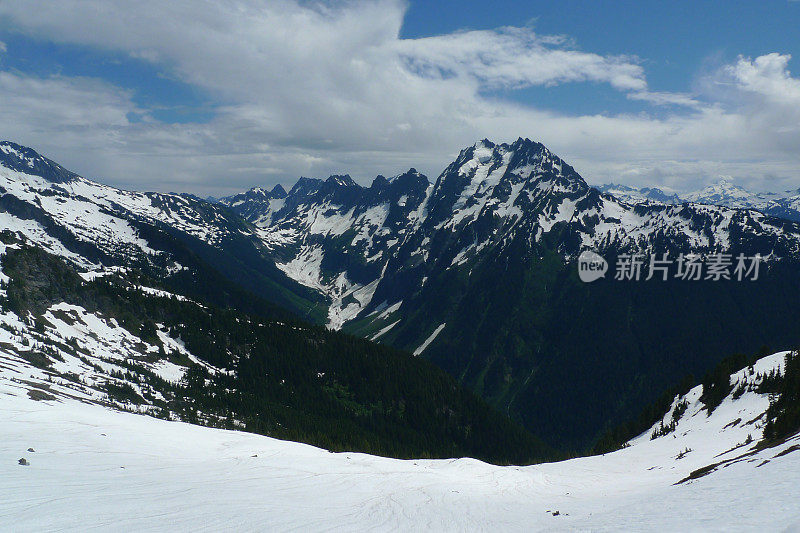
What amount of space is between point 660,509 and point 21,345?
127 m

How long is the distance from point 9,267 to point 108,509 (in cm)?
17369

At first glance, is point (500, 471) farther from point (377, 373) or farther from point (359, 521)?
point (377, 373)

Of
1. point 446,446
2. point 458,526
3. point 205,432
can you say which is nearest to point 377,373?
point 446,446

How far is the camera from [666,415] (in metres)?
87.6

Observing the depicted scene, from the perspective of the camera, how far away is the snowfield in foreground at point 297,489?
17.8m

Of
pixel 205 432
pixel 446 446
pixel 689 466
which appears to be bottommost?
pixel 446 446

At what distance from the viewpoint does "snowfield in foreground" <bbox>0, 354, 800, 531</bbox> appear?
1775 cm

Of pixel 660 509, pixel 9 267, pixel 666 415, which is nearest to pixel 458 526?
pixel 660 509

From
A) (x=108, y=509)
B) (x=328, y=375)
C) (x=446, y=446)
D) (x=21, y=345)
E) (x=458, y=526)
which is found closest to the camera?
(x=108, y=509)

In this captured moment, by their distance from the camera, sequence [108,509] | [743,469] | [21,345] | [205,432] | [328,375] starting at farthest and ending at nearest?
[328,375], [21,345], [205,432], [743,469], [108,509]

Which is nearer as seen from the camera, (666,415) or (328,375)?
(666,415)

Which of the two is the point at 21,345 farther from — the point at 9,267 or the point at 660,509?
the point at 660,509

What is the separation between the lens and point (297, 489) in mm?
26609

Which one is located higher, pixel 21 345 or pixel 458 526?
pixel 458 526
